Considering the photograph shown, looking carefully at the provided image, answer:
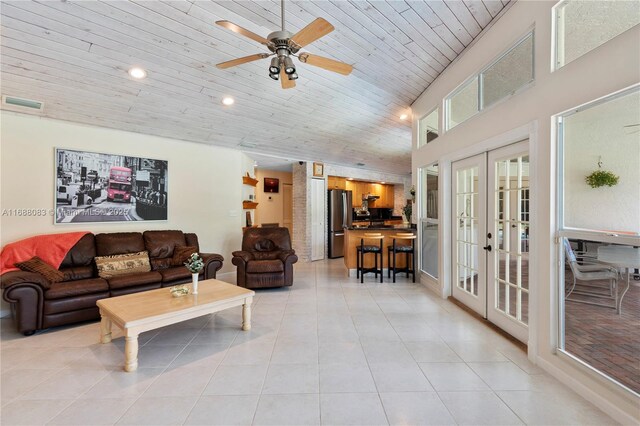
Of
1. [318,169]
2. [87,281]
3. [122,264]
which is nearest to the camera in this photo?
[87,281]

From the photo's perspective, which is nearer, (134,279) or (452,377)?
(452,377)

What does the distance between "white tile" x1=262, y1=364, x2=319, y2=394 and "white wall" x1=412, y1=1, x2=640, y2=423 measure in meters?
1.90

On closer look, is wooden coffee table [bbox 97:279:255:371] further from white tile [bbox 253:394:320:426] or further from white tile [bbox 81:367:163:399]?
white tile [bbox 253:394:320:426]

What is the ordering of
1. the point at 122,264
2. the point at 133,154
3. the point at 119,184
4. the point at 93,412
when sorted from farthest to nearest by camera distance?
the point at 133,154, the point at 119,184, the point at 122,264, the point at 93,412

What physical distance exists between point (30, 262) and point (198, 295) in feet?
6.82

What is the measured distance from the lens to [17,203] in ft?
12.2

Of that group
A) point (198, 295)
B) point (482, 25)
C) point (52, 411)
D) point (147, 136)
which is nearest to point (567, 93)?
point (482, 25)

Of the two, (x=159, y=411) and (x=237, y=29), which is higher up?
(x=237, y=29)

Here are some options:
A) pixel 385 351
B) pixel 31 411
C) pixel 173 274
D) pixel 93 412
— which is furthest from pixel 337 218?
pixel 31 411

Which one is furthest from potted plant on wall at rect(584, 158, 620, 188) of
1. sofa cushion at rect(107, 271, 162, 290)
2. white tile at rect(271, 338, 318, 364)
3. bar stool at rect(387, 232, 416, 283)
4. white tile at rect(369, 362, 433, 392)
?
sofa cushion at rect(107, 271, 162, 290)

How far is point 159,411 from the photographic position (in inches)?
74.5

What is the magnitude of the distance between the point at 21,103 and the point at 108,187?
1370 millimetres

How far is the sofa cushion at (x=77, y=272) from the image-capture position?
361 cm

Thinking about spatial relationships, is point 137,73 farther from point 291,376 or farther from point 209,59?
point 291,376
